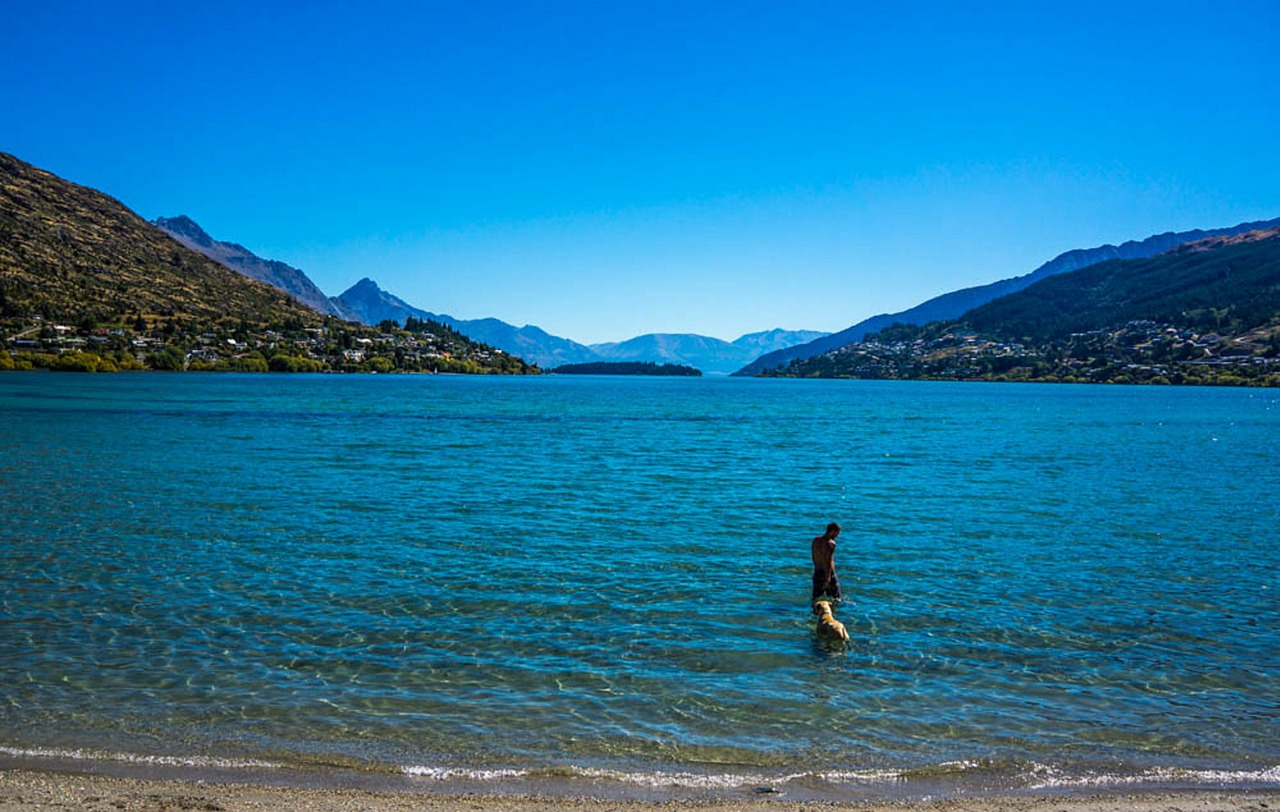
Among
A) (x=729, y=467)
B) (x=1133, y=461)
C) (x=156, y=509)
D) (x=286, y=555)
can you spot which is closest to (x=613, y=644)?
(x=286, y=555)

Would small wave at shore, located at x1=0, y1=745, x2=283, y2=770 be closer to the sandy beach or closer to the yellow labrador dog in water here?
the sandy beach

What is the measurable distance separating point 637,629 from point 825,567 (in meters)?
5.40

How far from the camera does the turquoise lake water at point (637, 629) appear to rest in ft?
47.1

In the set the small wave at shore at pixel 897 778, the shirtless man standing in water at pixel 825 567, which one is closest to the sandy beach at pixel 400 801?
the small wave at shore at pixel 897 778

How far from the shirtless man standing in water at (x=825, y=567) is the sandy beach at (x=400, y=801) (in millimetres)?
9946

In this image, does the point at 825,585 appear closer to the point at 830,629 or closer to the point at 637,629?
the point at 830,629

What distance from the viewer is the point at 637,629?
21.0m

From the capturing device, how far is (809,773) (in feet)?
44.9

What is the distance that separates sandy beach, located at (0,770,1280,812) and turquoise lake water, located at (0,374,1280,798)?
2.13 ft

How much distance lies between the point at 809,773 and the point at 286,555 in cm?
2011

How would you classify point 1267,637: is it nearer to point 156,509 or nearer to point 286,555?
point 286,555

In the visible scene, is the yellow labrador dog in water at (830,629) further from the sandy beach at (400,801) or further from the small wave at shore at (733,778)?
the sandy beach at (400,801)

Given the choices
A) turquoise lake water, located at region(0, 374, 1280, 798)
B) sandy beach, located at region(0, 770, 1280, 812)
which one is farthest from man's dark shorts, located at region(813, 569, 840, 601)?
sandy beach, located at region(0, 770, 1280, 812)

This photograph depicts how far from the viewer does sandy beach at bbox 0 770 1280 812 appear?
1188 centimetres
